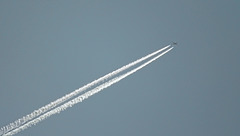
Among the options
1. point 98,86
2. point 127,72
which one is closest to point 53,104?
point 98,86

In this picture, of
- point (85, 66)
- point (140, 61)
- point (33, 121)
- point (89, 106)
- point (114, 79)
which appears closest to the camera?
point (33, 121)

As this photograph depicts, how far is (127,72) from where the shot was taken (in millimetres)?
69688

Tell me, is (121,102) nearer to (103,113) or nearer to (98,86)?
(103,113)

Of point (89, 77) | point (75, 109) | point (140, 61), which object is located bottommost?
point (140, 61)

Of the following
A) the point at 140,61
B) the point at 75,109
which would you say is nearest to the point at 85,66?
the point at 75,109

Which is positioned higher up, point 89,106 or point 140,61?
point 89,106

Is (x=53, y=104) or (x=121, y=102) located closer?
(x=53, y=104)

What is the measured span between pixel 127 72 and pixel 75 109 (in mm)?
79927

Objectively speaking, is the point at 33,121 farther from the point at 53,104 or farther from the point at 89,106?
the point at 89,106

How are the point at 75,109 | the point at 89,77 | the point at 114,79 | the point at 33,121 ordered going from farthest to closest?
the point at 89,77 → the point at 75,109 → the point at 114,79 → the point at 33,121

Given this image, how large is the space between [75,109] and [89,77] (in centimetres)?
2686

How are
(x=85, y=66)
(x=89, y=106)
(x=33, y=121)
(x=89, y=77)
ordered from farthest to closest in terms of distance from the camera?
(x=85, y=66) < (x=89, y=77) < (x=89, y=106) < (x=33, y=121)

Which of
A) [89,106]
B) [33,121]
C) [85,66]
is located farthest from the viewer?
[85,66]

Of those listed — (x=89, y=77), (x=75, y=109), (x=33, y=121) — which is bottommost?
(x=33, y=121)
